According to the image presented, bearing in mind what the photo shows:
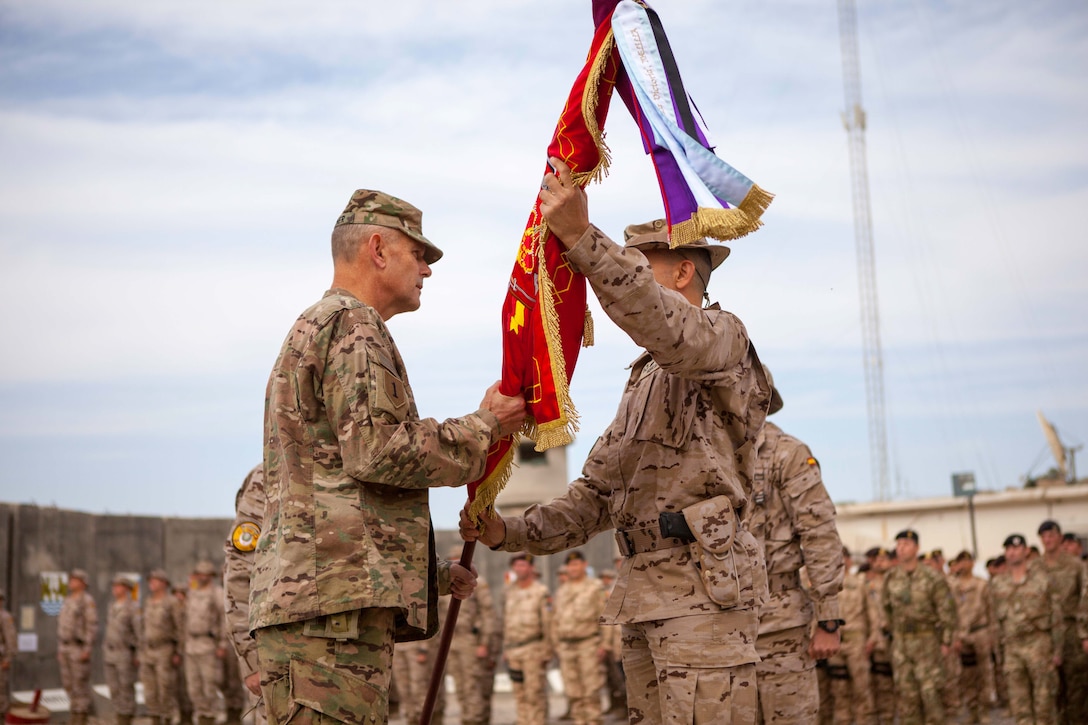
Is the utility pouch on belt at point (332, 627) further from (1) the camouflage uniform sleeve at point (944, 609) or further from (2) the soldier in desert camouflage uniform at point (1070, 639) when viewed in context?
(2) the soldier in desert camouflage uniform at point (1070, 639)

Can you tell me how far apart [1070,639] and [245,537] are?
10114mm

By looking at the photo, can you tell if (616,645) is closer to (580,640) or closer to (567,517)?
(580,640)

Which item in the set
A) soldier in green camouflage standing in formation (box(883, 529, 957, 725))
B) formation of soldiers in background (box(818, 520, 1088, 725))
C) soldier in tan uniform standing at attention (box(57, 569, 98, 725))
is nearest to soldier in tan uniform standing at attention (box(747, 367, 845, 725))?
formation of soldiers in background (box(818, 520, 1088, 725))

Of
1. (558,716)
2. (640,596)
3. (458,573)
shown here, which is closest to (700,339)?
(640,596)

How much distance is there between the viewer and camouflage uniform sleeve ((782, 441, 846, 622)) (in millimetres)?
6637

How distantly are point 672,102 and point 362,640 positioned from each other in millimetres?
2128

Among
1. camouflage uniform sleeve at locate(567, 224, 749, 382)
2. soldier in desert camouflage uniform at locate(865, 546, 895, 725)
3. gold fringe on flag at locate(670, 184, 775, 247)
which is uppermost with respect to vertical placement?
gold fringe on flag at locate(670, 184, 775, 247)

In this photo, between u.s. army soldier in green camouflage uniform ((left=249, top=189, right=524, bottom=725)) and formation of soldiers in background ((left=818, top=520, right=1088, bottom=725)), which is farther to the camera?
formation of soldiers in background ((left=818, top=520, right=1088, bottom=725))

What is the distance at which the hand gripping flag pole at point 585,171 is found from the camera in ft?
13.0

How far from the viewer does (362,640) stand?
354 cm

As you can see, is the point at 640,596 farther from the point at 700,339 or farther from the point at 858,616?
the point at 858,616

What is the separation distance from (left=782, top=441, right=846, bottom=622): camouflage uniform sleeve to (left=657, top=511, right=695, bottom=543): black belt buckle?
2891mm

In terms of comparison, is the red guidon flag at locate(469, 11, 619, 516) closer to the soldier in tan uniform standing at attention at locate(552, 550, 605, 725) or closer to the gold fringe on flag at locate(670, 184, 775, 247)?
the gold fringe on flag at locate(670, 184, 775, 247)

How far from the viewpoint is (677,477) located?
4.08 m
